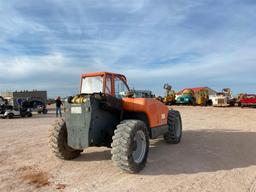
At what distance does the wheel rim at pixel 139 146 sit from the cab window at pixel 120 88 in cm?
143

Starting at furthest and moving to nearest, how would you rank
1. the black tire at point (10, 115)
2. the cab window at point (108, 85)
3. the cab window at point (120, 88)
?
the black tire at point (10, 115), the cab window at point (120, 88), the cab window at point (108, 85)

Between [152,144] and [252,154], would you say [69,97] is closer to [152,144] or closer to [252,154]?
[152,144]

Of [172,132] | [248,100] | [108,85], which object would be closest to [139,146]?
[108,85]

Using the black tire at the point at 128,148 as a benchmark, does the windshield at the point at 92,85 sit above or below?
above

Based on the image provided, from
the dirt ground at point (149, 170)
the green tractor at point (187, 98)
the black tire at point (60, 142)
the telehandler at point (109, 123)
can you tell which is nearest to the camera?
the dirt ground at point (149, 170)

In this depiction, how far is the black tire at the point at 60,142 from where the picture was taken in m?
7.49

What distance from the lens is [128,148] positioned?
244 inches

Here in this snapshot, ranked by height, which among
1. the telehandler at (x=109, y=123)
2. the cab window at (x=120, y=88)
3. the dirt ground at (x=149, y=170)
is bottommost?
the dirt ground at (x=149, y=170)

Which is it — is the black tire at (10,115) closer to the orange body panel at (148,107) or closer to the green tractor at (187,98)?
the orange body panel at (148,107)

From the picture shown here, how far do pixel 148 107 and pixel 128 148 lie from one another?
180 cm

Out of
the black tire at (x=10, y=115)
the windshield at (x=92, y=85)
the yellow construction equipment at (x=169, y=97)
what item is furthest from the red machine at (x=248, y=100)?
the windshield at (x=92, y=85)

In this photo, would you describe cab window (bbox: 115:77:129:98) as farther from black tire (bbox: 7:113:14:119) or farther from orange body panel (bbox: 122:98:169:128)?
black tire (bbox: 7:113:14:119)

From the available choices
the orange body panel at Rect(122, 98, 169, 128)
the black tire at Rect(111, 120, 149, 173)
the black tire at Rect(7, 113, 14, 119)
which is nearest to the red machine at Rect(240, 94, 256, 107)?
the black tire at Rect(7, 113, 14, 119)

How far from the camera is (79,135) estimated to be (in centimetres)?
695
